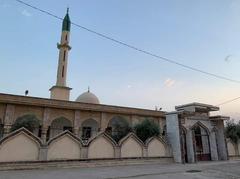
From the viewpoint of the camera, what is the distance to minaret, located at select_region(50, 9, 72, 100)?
96.4ft

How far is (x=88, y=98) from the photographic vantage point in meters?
31.3

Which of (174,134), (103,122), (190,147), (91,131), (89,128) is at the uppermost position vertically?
(103,122)

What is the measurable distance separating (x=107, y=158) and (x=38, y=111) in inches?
464

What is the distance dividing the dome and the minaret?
7.30ft

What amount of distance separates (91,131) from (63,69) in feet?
31.1

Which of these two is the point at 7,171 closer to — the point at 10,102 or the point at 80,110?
the point at 10,102

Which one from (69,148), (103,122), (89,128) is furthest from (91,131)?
(69,148)

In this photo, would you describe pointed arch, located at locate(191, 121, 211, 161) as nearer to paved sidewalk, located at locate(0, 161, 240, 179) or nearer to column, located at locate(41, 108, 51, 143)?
paved sidewalk, located at locate(0, 161, 240, 179)

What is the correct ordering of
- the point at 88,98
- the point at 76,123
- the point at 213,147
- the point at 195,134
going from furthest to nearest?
the point at 88,98, the point at 76,123, the point at 213,147, the point at 195,134

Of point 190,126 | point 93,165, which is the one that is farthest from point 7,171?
point 190,126

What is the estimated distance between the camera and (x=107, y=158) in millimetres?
12477

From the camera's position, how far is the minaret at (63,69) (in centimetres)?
2938

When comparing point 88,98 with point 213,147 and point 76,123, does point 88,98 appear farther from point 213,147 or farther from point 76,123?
point 213,147

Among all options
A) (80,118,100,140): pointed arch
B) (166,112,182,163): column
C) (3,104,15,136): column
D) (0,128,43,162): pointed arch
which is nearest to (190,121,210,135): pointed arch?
(166,112,182,163): column
